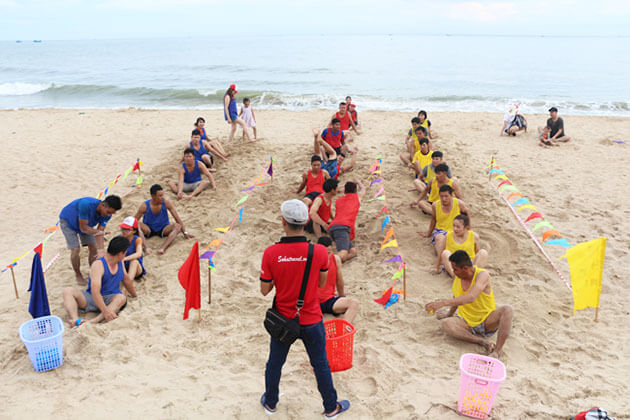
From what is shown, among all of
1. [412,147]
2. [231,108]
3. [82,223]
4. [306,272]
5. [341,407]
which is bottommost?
[341,407]

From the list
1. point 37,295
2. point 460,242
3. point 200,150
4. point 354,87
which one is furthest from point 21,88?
point 460,242

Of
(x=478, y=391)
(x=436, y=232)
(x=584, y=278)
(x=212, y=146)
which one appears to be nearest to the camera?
(x=478, y=391)

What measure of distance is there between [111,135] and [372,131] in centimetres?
804

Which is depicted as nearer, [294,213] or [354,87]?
Result: [294,213]

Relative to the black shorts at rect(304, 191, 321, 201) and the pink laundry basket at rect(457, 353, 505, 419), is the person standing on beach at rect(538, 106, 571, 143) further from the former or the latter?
the pink laundry basket at rect(457, 353, 505, 419)

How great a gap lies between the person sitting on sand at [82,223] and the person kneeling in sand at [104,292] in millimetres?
751

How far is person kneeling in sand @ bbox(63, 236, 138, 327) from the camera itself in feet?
15.8

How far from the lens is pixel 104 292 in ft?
16.6

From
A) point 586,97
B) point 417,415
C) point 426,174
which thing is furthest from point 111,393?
point 586,97

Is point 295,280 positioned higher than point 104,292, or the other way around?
point 295,280

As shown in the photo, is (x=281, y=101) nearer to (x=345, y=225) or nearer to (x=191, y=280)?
(x=345, y=225)

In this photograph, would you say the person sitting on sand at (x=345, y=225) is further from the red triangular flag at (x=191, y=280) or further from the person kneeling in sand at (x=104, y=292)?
the person kneeling in sand at (x=104, y=292)

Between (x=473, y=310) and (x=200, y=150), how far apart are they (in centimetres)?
704

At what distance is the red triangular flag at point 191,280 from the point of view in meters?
4.55
